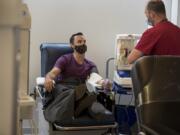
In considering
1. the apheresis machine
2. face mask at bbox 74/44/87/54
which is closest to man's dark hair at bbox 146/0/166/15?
the apheresis machine

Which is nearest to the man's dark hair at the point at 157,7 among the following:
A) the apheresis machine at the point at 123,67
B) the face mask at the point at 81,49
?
the apheresis machine at the point at 123,67

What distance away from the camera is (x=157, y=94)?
1828 millimetres

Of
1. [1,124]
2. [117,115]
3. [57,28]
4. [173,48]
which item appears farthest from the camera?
[57,28]

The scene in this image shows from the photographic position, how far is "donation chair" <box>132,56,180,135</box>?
1.81 metres

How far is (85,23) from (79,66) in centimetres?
88

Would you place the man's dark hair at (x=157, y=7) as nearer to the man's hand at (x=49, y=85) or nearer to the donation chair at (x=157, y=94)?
the donation chair at (x=157, y=94)

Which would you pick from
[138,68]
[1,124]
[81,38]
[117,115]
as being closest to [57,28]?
[81,38]

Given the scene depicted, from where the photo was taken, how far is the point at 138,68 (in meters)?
1.85

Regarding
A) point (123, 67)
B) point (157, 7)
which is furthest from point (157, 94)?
point (123, 67)

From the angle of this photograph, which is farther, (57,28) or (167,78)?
(57,28)

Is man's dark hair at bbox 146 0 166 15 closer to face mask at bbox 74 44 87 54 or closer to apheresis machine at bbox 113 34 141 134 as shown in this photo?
apheresis machine at bbox 113 34 141 134

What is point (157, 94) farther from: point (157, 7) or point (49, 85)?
point (49, 85)

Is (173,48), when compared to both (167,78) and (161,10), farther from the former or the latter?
(167,78)

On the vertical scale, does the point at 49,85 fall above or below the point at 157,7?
below
